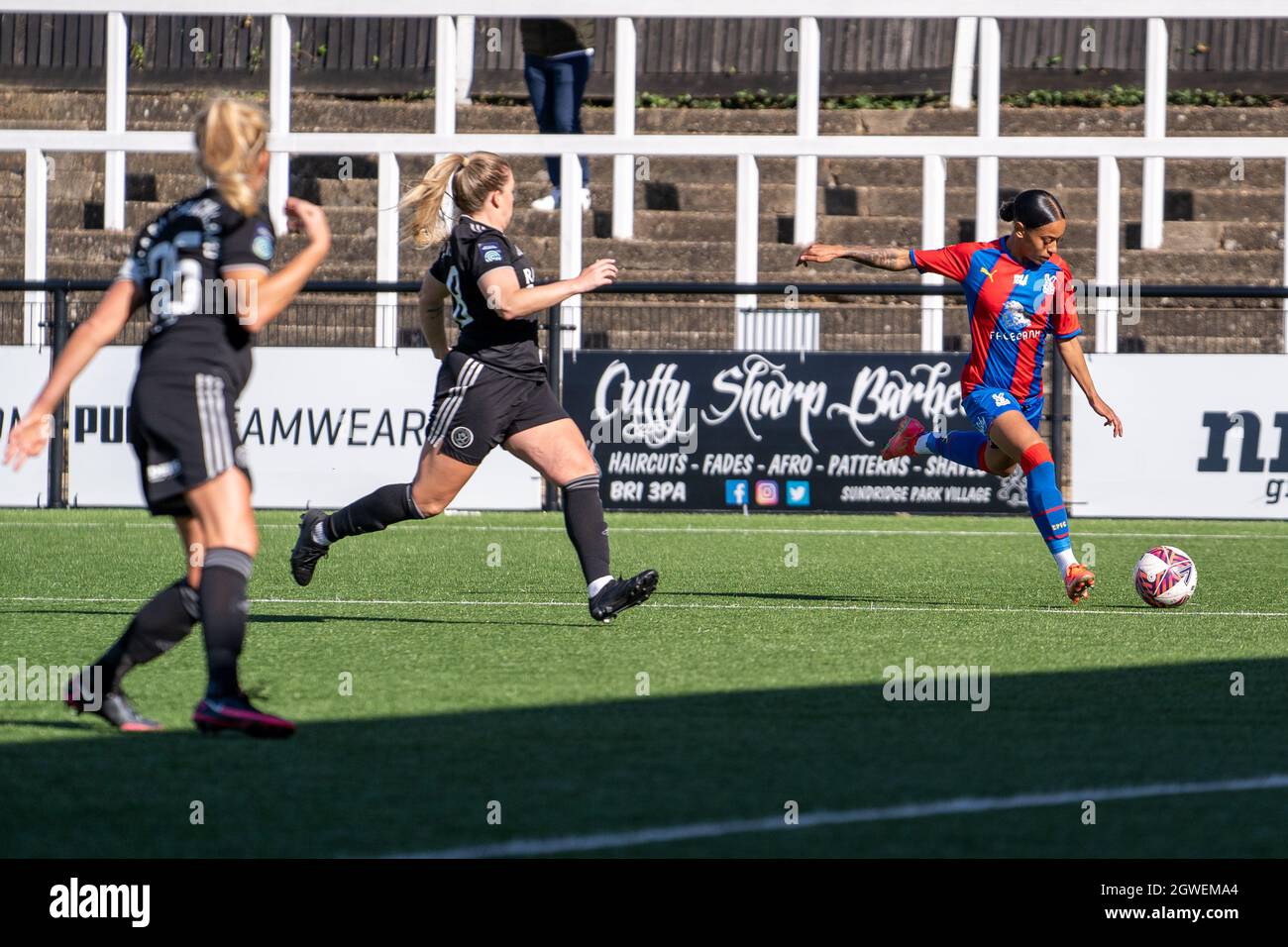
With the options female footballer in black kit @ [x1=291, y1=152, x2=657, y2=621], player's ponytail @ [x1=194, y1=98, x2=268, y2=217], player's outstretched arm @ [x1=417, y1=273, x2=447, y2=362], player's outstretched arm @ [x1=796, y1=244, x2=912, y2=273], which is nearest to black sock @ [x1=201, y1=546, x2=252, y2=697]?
player's ponytail @ [x1=194, y1=98, x2=268, y2=217]

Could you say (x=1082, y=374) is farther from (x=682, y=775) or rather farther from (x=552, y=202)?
(x=552, y=202)

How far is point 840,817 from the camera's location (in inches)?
176

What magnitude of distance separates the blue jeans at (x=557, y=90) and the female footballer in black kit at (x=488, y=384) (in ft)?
37.5

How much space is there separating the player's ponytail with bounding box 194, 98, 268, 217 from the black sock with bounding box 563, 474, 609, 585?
9.67ft

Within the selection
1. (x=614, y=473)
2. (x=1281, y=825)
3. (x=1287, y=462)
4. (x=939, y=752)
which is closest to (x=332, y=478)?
(x=614, y=473)

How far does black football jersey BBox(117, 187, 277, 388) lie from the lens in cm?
536

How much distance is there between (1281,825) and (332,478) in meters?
12.2

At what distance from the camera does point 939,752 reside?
5328 millimetres

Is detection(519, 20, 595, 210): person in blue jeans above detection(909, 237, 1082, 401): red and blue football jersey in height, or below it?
above

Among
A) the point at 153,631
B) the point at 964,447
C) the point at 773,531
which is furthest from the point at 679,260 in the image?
the point at 153,631

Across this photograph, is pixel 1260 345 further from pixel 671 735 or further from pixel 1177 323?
pixel 671 735

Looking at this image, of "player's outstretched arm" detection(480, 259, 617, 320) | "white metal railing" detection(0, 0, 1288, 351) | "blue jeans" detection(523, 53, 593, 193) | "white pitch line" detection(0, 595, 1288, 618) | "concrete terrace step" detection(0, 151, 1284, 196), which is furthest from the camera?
"concrete terrace step" detection(0, 151, 1284, 196)

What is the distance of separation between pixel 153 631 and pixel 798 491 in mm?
10745
